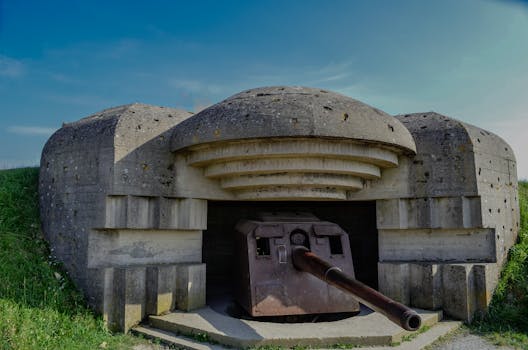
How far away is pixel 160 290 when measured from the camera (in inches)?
224

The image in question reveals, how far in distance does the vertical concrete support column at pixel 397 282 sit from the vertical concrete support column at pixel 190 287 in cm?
282

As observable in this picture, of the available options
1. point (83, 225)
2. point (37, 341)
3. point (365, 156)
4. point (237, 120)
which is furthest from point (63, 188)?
point (365, 156)

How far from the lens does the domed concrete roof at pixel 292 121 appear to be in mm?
5152

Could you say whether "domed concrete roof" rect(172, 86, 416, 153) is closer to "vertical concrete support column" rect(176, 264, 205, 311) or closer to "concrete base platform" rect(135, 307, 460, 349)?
"vertical concrete support column" rect(176, 264, 205, 311)

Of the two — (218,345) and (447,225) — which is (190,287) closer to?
(218,345)

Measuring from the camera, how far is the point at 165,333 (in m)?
5.16

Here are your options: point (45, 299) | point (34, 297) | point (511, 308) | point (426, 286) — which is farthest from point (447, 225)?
point (34, 297)

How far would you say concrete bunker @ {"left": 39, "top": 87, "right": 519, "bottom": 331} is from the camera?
5426mm

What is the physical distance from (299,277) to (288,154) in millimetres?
1689

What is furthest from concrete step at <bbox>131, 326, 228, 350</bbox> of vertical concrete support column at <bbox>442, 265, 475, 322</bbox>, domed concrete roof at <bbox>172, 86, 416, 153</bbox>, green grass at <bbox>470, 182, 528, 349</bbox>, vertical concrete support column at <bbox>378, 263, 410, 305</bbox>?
green grass at <bbox>470, 182, 528, 349</bbox>

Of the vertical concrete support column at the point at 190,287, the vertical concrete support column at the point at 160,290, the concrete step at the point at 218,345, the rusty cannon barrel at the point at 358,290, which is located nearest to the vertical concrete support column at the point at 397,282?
the concrete step at the point at 218,345

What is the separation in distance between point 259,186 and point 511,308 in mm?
3973

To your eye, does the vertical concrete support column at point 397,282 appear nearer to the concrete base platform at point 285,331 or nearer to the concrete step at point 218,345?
the concrete base platform at point 285,331

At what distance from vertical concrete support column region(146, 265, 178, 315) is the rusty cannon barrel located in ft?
5.94
